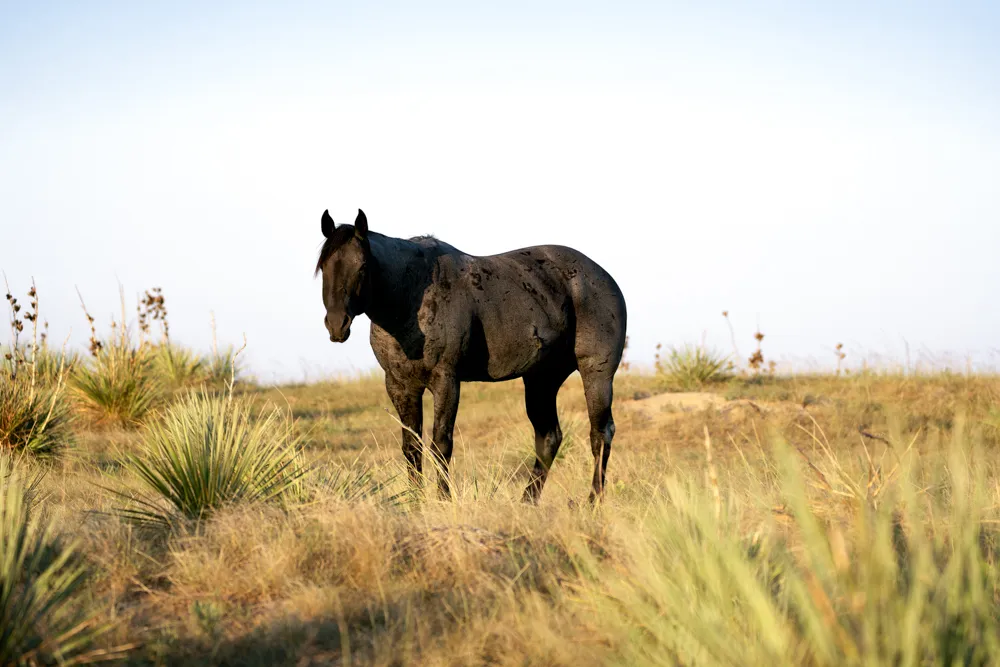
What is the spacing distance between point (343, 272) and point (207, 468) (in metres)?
1.56

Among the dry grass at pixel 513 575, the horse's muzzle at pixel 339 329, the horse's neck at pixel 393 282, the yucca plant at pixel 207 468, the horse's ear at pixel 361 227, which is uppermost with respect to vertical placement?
the horse's ear at pixel 361 227

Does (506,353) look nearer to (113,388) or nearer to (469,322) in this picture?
(469,322)

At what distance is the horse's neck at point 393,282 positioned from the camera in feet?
20.9

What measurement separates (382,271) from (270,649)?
3013 mm

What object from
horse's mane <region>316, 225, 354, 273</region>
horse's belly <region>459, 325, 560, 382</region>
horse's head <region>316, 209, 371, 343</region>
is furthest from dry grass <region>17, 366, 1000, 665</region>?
horse's mane <region>316, 225, 354, 273</region>

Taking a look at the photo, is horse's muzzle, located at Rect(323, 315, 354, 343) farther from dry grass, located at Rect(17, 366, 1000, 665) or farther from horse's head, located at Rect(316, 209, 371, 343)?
dry grass, located at Rect(17, 366, 1000, 665)

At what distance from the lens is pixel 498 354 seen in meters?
6.98

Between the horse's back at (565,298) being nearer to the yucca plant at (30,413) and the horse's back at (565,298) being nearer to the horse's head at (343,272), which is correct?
the horse's head at (343,272)

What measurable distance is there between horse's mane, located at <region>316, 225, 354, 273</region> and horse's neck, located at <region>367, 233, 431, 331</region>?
0.28 meters

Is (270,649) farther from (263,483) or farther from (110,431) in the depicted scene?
(110,431)

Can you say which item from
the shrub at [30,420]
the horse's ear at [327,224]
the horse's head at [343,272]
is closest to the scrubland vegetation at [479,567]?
the horse's head at [343,272]

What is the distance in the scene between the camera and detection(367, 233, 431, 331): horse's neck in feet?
20.9

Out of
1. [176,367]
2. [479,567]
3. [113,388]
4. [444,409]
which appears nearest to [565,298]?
[444,409]

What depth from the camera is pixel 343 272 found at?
19.7 feet
